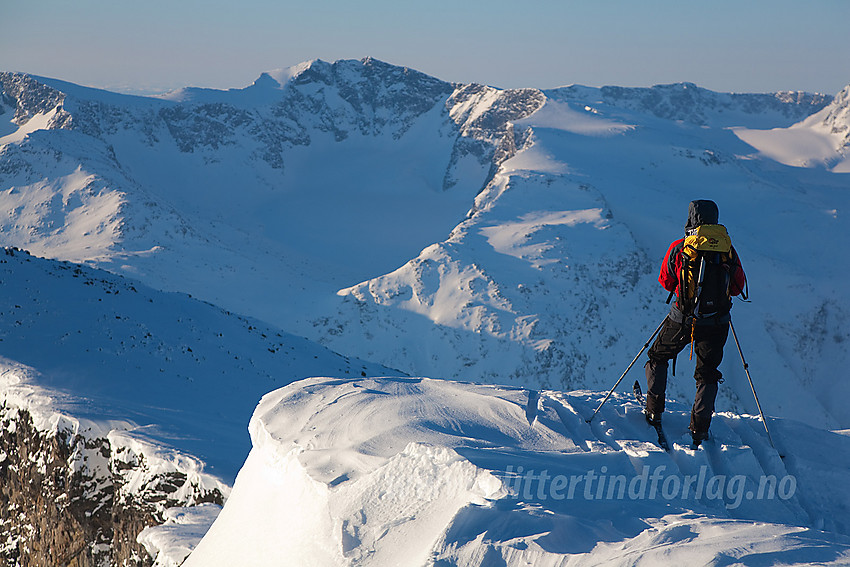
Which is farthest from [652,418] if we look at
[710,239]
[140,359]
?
[140,359]

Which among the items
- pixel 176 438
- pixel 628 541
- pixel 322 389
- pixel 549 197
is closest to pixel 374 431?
pixel 322 389

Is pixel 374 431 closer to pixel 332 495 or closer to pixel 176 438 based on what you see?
pixel 332 495

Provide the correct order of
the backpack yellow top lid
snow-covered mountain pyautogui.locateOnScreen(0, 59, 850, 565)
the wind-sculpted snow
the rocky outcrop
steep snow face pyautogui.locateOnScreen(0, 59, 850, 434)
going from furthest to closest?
the wind-sculpted snow < steep snow face pyautogui.locateOnScreen(0, 59, 850, 434) < the rocky outcrop < the backpack yellow top lid < snow-covered mountain pyautogui.locateOnScreen(0, 59, 850, 565)

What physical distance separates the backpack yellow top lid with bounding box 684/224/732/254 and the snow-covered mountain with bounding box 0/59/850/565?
Result: 2.16 m

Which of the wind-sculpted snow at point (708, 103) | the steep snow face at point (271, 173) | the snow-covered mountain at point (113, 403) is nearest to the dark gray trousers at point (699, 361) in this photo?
the snow-covered mountain at point (113, 403)

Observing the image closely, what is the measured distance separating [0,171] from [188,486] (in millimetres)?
84383

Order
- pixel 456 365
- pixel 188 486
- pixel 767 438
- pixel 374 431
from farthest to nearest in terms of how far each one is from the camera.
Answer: pixel 456 365 → pixel 188 486 → pixel 767 438 → pixel 374 431

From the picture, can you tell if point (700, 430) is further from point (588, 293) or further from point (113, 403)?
point (588, 293)

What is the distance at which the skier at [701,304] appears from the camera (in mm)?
6488

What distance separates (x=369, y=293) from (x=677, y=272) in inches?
1620

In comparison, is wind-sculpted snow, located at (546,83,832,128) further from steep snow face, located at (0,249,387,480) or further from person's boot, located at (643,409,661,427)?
person's boot, located at (643,409,661,427)

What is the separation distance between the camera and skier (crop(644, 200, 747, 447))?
649 centimetres

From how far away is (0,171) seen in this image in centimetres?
7600

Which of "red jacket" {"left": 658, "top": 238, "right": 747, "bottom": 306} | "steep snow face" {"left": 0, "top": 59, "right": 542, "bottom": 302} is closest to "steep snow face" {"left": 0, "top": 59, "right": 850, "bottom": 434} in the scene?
"steep snow face" {"left": 0, "top": 59, "right": 542, "bottom": 302}
